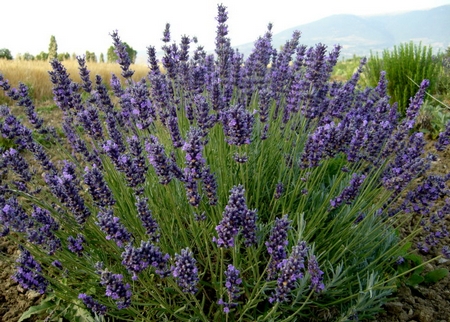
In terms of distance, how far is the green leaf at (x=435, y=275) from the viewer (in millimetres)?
2521

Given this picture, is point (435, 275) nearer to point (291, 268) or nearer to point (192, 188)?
point (291, 268)

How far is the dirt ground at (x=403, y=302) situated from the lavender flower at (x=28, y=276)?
2.61ft

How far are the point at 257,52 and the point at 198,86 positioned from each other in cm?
98

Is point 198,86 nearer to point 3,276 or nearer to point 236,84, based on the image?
point 236,84

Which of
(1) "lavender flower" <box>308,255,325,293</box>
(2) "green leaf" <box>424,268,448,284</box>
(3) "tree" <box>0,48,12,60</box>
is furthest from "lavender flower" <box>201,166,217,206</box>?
(3) "tree" <box>0,48,12,60</box>

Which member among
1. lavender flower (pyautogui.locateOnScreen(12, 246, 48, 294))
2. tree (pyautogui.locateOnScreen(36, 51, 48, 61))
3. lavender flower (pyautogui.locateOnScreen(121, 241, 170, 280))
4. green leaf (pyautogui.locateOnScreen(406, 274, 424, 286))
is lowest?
green leaf (pyautogui.locateOnScreen(406, 274, 424, 286))

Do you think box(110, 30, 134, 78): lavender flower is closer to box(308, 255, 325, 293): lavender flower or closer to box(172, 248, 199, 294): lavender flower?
box(172, 248, 199, 294): lavender flower

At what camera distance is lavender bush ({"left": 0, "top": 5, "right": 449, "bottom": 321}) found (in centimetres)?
146

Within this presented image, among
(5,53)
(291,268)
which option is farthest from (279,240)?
(5,53)

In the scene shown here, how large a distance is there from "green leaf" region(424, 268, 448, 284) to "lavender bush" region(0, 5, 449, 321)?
15.8 inches

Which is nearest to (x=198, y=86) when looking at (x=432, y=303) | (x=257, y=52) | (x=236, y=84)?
(x=236, y=84)

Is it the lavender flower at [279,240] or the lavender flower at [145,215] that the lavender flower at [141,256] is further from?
the lavender flower at [279,240]

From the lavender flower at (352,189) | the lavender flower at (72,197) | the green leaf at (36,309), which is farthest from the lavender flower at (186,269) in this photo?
the green leaf at (36,309)

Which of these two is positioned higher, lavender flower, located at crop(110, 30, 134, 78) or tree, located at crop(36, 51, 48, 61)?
lavender flower, located at crop(110, 30, 134, 78)
